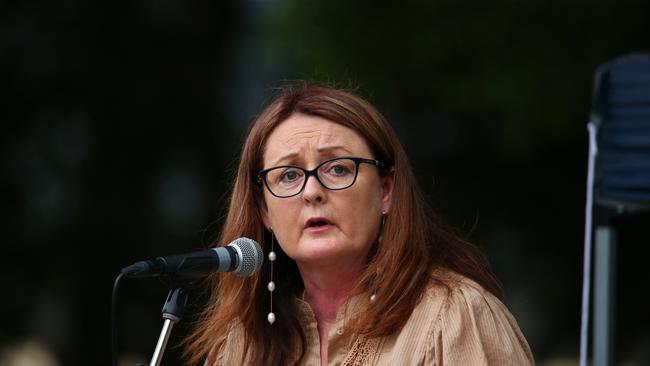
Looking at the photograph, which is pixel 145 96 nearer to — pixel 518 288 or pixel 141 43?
pixel 141 43

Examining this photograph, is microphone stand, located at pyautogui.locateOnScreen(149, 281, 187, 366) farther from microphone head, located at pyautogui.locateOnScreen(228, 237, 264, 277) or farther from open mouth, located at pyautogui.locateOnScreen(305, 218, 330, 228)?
open mouth, located at pyautogui.locateOnScreen(305, 218, 330, 228)

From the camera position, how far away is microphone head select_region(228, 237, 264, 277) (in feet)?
9.12

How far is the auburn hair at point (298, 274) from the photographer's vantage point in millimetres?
3059

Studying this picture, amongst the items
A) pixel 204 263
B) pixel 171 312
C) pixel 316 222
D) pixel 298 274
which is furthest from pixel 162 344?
pixel 298 274

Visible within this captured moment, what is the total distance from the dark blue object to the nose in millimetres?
797

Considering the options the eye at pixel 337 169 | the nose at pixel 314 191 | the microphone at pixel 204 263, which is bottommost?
the microphone at pixel 204 263

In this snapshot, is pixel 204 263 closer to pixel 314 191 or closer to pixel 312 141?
pixel 314 191

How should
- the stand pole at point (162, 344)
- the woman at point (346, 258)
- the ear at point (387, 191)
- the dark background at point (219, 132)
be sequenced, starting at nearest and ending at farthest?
the stand pole at point (162, 344) < the woman at point (346, 258) < the ear at point (387, 191) < the dark background at point (219, 132)

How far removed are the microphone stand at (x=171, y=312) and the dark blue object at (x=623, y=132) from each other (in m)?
1.08

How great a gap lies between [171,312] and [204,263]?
147mm

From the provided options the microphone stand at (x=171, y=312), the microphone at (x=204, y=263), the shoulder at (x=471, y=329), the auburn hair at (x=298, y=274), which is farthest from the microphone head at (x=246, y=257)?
the shoulder at (x=471, y=329)

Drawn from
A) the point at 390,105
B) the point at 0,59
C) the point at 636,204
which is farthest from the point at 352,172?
the point at 0,59

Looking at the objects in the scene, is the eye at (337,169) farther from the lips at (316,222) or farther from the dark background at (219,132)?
the dark background at (219,132)

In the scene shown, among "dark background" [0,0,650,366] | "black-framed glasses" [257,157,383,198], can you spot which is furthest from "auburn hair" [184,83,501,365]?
"dark background" [0,0,650,366]
